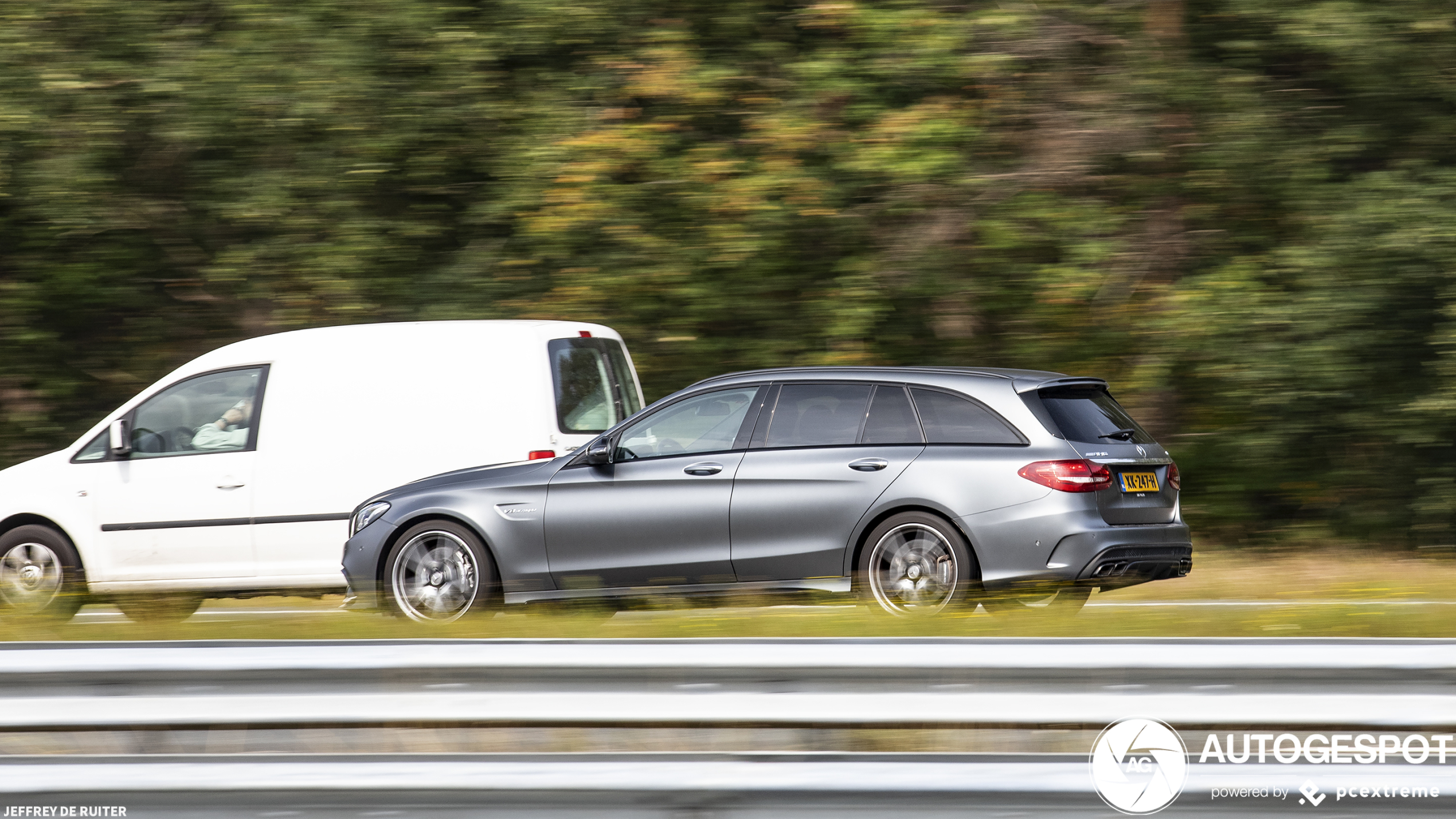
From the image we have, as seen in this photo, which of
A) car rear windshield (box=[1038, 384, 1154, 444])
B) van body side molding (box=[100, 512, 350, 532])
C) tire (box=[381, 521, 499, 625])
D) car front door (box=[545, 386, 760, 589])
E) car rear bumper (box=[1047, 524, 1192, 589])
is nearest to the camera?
car rear bumper (box=[1047, 524, 1192, 589])

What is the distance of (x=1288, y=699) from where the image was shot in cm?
375

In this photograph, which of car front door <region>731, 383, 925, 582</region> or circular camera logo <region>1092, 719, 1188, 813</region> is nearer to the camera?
circular camera logo <region>1092, 719, 1188, 813</region>

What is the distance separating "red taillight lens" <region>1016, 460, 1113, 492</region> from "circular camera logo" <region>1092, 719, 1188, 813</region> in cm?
337

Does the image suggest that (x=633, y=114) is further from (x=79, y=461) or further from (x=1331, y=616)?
(x=1331, y=616)

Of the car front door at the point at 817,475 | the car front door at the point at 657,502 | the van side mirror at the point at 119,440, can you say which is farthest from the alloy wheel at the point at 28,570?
the car front door at the point at 817,475

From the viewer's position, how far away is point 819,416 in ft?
25.5

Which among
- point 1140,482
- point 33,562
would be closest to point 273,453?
point 33,562

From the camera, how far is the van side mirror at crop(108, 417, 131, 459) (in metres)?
9.05

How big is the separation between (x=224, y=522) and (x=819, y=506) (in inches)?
153

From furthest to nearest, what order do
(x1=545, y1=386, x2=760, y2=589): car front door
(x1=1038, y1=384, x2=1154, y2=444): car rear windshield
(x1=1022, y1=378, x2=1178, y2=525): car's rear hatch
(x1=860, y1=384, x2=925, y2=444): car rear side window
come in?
(x1=545, y1=386, x2=760, y2=589): car front door, (x1=860, y1=384, x2=925, y2=444): car rear side window, (x1=1038, y1=384, x2=1154, y2=444): car rear windshield, (x1=1022, y1=378, x2=1178, y2=525): car's rear hatch

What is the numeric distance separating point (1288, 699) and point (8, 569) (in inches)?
315

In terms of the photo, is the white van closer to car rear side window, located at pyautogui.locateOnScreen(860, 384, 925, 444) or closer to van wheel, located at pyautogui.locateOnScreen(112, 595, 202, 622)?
van wheel, located at pyautogui.locateOnScreen(112, 595, 202, 622)

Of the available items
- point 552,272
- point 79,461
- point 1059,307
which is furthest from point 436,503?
point 1059,307

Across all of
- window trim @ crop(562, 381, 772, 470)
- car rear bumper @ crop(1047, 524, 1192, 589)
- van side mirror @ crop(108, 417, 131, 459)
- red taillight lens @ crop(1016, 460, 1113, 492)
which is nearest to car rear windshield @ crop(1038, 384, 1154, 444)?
red taillight lens @ crop(1016, 460, 1113, 492)
